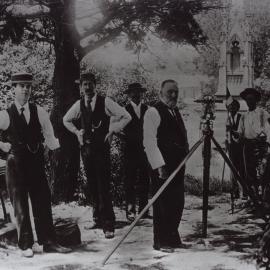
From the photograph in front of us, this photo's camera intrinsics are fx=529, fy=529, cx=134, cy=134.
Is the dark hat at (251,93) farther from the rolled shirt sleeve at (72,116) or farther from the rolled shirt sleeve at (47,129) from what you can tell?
the rolled shirt sleeve at (47,129)

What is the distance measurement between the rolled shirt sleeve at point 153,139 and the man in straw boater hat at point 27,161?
25.5 inches

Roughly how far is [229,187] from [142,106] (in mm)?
1117

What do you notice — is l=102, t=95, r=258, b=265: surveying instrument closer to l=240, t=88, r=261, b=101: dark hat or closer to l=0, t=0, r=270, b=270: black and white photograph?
l=0, t=0, r=270, b=270: black and white photograph

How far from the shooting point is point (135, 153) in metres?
4.50

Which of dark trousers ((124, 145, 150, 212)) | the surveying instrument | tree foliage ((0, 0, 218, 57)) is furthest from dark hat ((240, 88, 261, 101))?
dark trousers ((124, 145, 150, 212))

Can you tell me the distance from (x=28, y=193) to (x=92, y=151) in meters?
0.58

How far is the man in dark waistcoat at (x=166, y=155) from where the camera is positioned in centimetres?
363

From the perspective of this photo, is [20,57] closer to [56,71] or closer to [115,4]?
[56,71]

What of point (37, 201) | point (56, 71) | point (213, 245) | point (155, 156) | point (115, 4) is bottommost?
point (213, 245)

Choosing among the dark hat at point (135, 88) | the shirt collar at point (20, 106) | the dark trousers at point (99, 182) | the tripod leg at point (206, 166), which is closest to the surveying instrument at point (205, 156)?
the tripod leg at point (206, 166)

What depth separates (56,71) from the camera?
4027 millimetres

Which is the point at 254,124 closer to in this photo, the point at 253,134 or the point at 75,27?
the point at 253,134

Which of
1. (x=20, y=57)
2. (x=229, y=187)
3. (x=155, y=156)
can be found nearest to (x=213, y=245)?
(x=155, y=156)

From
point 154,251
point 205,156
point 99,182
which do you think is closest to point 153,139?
point 205,156
